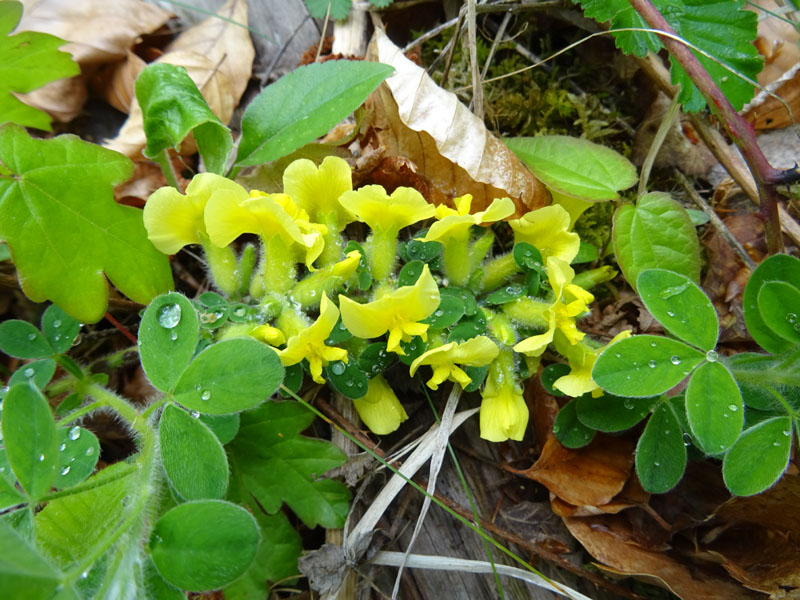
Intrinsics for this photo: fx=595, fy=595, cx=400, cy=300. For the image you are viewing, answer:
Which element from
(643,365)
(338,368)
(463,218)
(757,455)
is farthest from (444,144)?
(757,455)

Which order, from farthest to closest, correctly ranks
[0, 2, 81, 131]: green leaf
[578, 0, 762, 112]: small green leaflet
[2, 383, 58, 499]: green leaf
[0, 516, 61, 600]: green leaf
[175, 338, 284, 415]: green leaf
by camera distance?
1. [0, 2, 81, 131]: green leaf
2. [578, 0, 762, 112]: small green leaflet
3. [175, 338, 284, 415]: green leaf
4. [2, 383, 58, 499]: green leaf
5. [0, 516, 61, 600]: green leaf

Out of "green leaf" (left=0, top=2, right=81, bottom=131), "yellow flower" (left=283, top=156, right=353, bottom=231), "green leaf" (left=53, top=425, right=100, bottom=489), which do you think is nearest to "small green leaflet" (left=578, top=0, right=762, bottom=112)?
"yellow flower" (left=283, top=156, right=353, bottom=231)

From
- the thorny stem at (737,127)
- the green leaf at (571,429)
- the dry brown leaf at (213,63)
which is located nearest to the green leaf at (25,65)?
the dry brown leaf at (213,63)

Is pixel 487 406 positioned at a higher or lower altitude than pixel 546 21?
lower

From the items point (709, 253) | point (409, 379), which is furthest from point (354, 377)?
point (709, 253)

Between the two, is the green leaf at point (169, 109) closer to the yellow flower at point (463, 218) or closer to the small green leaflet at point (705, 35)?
the yellow flower at point (463, 218)

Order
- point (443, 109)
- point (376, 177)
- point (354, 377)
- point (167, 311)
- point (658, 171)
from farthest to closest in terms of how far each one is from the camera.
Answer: point (658, 171) → point (376, 177) → point (443, 109) → point (354, 377) → point (167, 311)

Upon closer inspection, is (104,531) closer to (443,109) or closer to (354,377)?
(354,377)

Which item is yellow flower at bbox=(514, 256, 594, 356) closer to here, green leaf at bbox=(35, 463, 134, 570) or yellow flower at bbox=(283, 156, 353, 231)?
yellow flower at bbox=(283, 156, 353, 231)
